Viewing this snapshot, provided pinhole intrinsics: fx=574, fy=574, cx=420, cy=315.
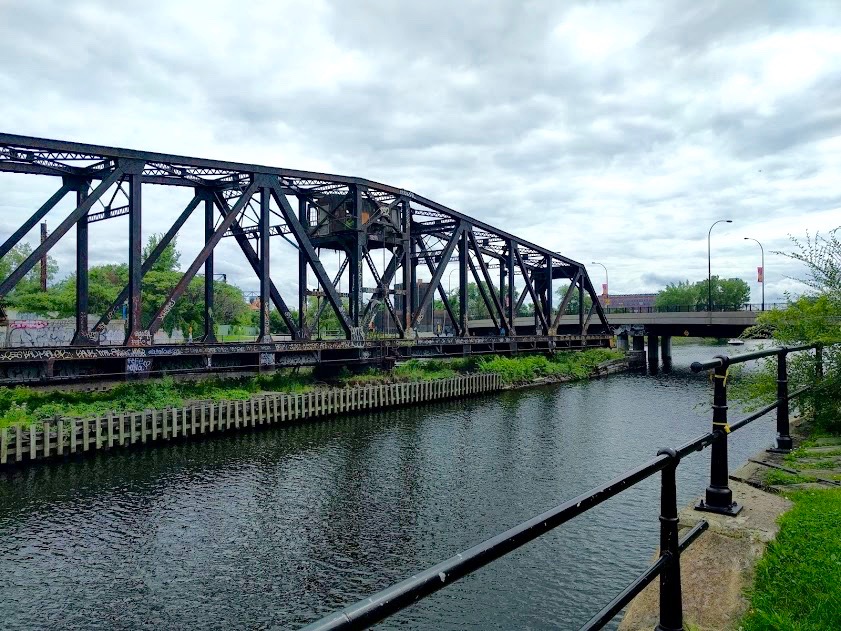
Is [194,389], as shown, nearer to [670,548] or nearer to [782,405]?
[782,405]

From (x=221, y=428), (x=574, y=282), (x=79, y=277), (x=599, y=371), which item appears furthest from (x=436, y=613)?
(x=574, y=282)

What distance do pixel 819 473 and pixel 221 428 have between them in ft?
71.9

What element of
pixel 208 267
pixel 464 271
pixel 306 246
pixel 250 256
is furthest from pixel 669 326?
pixel 208 267

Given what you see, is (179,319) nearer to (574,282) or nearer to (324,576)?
(574,282)

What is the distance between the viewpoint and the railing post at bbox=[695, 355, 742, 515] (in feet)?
13.8

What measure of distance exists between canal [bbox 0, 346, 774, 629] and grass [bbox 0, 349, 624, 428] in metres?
2.92

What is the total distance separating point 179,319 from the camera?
57531 millimetres

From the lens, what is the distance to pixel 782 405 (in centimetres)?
639

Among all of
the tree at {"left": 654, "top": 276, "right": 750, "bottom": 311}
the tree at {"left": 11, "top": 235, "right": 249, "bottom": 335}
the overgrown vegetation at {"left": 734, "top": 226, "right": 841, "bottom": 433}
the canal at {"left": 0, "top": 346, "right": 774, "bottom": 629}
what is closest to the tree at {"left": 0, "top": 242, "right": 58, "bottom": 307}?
the tree at {"left": 11, "top": 235, "right": 249, "bottom": 335}

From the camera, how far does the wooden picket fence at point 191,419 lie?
743 inches

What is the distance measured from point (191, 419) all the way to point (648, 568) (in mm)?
22611

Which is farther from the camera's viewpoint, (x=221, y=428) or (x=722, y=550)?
(x=221, y=428)

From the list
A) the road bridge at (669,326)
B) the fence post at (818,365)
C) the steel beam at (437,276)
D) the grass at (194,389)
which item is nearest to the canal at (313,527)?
the grass at (194,389)

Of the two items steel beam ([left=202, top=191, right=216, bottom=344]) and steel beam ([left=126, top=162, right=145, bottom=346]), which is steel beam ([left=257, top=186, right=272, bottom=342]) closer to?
steel beam ([left=202, top=191, right=216, bottom=344])
